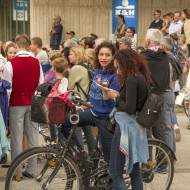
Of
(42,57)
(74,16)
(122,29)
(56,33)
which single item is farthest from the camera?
(74,16)

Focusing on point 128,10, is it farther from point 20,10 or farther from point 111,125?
point 111,125

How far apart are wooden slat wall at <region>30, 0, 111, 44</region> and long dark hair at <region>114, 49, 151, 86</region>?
13.4m

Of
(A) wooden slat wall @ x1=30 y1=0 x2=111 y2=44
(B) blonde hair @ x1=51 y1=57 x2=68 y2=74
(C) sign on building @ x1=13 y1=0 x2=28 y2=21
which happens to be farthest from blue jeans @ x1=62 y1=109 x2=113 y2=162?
(C) sign on building @ x1=13 y1=0 x2=28 y2=21

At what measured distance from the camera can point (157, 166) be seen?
617 cm

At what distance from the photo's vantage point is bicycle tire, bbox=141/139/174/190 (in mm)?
6117

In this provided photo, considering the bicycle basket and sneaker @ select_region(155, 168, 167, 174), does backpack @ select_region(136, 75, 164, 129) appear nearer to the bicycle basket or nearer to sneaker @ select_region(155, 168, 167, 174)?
the bicycle basket

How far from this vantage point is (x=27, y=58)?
6.74m

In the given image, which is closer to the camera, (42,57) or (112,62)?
(112,62)

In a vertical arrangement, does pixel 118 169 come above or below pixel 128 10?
below

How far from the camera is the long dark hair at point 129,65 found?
5363 millimetres

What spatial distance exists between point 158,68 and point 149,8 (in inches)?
485

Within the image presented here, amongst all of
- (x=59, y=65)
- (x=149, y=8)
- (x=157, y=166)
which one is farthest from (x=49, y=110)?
(x=149, y=8)

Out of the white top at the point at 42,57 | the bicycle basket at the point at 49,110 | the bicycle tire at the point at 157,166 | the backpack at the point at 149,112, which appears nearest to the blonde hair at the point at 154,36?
the bicycle tire at the point at 157,166

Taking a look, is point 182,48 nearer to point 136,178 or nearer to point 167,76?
point 167,76
